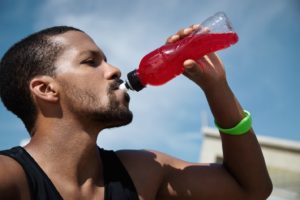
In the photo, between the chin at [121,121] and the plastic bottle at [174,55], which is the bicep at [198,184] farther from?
the plastic bottle at [174,55]

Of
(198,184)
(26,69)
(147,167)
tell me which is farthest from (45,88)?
(198,184)

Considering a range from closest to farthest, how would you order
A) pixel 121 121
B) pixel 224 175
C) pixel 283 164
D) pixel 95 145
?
pixel 121 121 < pixel 95 145 < pixel 224 175 < pixel 283 164

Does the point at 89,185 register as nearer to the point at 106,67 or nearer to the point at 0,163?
the point at 0,163

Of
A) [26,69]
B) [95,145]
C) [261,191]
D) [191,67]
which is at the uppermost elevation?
[26,69]

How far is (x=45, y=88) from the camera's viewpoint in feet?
8.70

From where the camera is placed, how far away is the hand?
269 cm

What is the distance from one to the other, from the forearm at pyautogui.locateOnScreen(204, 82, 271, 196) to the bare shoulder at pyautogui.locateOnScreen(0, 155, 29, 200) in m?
1.32

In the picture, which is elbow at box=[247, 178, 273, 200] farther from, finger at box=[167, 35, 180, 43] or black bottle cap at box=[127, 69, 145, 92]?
finger at box=[167, 35, 180, 43]

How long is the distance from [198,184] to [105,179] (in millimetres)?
657

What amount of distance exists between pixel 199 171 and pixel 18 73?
4.67ft

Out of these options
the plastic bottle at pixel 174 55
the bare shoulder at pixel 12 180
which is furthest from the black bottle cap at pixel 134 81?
the bare shoulder at pixel 12 180

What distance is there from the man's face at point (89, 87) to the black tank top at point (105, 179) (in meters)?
0.27

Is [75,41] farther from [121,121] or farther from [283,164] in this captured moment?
[283,164]

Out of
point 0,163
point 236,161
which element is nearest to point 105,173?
point 0,163
